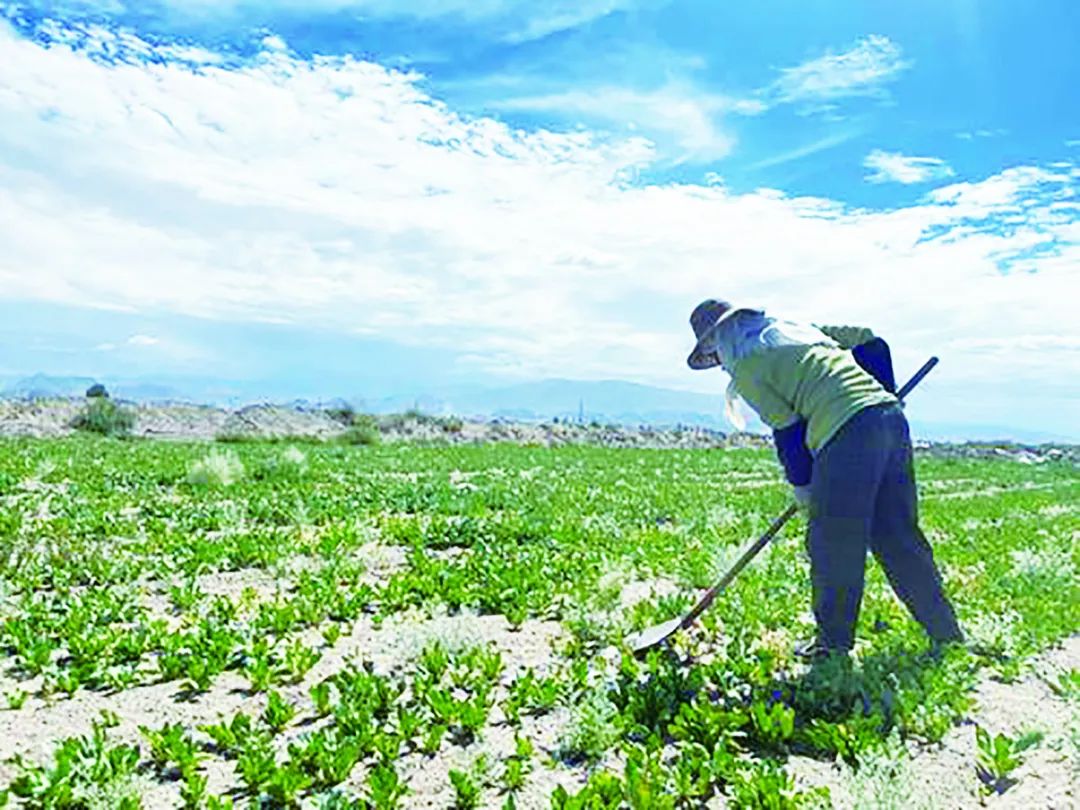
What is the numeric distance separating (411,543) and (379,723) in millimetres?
5965

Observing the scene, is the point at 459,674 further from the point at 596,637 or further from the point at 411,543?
the point at 411,543

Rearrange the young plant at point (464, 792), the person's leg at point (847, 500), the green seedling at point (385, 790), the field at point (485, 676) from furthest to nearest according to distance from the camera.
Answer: the person's leg at point (847, 500) < the field at point (485, 676) < the young plant at point (464, 792) < the green seedling at point (385, 790)

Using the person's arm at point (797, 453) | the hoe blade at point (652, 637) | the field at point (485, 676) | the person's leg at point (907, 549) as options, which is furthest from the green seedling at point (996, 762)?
the hoe blade at point (652, 637)

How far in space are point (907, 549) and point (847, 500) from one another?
32.3 inches

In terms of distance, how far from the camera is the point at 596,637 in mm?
6648

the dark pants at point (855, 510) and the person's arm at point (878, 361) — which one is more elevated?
the person's arm at point (878, 361)

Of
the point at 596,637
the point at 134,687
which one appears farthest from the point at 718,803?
the point at 134,687

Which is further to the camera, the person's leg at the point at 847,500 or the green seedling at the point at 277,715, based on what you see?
the person's leg at the point at 847,500

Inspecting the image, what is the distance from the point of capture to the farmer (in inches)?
214

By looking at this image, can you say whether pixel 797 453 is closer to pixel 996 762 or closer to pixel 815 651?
pixel 815 651

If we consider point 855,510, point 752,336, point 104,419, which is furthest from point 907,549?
point 104,419

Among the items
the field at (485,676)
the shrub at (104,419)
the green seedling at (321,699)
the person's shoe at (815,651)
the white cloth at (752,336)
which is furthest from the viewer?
A: the shrub at (104,419)

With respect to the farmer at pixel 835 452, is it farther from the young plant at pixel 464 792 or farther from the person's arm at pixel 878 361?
the young plant at pixel 464 792

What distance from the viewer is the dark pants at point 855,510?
214 inches
